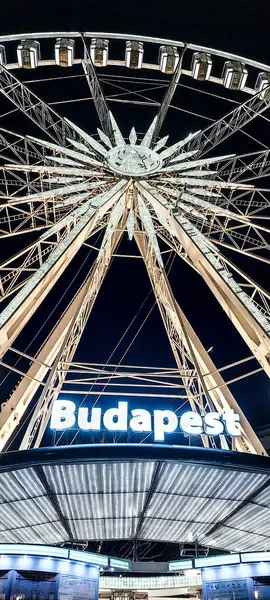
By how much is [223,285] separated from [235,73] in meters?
8.37

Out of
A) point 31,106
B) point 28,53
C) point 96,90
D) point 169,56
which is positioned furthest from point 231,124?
point 28,53

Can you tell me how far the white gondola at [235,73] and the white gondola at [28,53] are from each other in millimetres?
7374

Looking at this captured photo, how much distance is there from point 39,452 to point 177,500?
6328 mm

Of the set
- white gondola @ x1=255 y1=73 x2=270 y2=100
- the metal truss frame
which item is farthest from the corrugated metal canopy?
white gondola @ x1=255 y1=73 x2=270 y2=100

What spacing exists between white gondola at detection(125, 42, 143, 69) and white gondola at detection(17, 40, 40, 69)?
3.49 metres

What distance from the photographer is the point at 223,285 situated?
20.6 meters

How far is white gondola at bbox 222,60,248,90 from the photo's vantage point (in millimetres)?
19578

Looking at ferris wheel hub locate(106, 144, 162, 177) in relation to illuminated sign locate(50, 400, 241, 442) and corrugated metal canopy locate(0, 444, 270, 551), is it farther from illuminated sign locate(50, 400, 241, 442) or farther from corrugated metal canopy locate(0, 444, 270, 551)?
corrugated metal canopy locate(0, 444, 270, 551)

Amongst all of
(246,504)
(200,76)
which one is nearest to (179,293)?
(200,76)

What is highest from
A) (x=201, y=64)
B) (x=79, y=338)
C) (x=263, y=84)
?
(x=201, y=64)

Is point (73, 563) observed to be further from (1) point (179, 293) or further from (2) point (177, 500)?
(1) point (179, 293)

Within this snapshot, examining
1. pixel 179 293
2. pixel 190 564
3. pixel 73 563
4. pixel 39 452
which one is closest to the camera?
pixel 39 452

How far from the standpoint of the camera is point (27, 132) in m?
24.2

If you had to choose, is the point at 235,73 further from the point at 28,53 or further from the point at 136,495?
the point at 136,495
